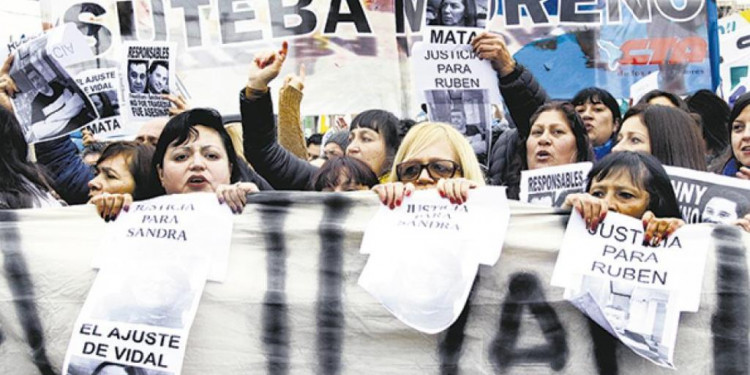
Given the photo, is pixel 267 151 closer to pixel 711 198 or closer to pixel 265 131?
pixel 265 131

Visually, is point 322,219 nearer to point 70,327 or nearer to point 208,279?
point 208,279

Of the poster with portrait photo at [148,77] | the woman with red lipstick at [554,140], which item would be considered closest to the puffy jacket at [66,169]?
the poster with portrait photo at [148,77]

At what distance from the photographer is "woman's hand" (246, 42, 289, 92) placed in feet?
13.6

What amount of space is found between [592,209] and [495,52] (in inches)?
50.7

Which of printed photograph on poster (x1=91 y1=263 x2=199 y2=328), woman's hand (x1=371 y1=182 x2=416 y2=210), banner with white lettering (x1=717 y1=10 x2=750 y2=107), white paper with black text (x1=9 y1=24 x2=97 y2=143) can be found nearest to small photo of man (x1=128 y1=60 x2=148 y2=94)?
white paper with black text (x1=9 y1=24 x2=97 y2=143)

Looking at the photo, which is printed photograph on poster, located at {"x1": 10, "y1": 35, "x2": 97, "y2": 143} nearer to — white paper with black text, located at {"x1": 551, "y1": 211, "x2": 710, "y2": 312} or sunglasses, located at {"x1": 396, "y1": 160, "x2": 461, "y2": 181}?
sunglasses, located at {"x1": 396, "y1": 160, "x2": 461, "y2": 181}

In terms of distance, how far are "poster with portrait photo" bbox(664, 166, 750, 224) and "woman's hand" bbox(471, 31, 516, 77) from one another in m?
1.13

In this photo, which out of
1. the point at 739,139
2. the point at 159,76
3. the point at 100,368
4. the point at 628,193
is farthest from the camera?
the point at 159,76

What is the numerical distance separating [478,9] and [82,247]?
2106 millimetres

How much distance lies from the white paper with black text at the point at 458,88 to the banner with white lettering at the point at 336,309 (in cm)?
112

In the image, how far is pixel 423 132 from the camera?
3576 mm

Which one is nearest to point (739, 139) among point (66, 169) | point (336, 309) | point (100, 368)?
point (336, 309)

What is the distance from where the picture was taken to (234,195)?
3307 millimetres

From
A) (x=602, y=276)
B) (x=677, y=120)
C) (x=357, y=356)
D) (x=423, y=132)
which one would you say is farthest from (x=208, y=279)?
(x=677, y=120)
